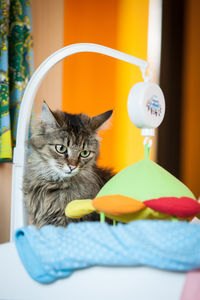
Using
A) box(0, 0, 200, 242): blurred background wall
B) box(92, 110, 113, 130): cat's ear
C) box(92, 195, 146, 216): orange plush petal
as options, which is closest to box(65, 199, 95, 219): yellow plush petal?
box(92, 195, 146, 216): orange plush petal

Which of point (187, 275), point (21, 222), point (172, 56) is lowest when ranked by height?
point (21, 222)

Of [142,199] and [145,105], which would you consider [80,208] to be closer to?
[142,199]

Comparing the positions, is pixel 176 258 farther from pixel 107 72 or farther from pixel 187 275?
pixel 107 72

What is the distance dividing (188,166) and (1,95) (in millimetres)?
1720

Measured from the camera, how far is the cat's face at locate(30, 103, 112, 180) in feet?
3.72

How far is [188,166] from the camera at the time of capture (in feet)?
9.01

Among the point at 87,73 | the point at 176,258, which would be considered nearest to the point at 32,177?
the point at 176,258

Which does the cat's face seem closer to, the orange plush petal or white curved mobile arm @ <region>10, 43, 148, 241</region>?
white curved mobile arm @ <region>10, 43, 148, 241</region>

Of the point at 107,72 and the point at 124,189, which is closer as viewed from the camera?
the point at 124,189

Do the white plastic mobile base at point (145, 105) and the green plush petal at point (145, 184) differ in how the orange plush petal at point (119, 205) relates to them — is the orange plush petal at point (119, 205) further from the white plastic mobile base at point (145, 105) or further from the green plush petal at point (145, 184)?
the white plastic mobile base at point (145, 105)

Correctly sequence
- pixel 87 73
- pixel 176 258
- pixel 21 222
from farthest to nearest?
pixel 87 73 → pixel 21 222 → pixel 176 258

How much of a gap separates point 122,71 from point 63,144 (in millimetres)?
1599

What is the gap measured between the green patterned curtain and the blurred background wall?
0.33 metres

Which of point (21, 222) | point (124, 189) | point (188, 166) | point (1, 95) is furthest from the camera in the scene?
point (188, 166)
